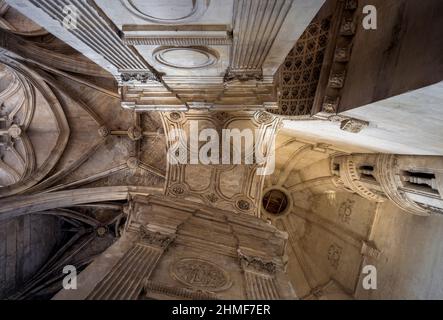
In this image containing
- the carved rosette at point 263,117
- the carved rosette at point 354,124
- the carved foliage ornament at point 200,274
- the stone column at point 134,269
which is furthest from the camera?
the carved rosette at point 263,117

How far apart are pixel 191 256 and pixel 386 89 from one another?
4384mm

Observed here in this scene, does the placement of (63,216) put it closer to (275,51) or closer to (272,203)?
(272,203)

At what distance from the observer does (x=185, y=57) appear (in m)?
4.59

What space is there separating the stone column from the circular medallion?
3.36 metres

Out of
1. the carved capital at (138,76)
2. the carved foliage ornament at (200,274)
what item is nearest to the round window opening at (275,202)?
the carved foliage ornament at (200,274)

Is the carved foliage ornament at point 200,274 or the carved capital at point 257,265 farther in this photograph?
the carved capital at point 257,265

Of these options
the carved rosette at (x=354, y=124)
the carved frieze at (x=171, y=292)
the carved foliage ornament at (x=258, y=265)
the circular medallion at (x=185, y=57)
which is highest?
the circular medallion at (x=185, y=57)

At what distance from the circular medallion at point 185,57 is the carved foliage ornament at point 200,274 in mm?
3566

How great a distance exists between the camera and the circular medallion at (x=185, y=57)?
4273 millimetres

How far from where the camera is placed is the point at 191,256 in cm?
573

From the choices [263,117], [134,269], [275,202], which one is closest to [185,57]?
[134,269]

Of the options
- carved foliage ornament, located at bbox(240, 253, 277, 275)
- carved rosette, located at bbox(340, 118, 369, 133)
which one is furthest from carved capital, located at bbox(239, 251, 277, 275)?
carved rosette, located at bbox(340, 118, 369, 133)

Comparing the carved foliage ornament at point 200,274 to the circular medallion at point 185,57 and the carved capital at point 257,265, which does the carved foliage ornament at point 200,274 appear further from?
the circular medallion at point 185,57

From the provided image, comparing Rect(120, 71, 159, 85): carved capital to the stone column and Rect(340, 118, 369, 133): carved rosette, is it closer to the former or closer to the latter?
the stone column
